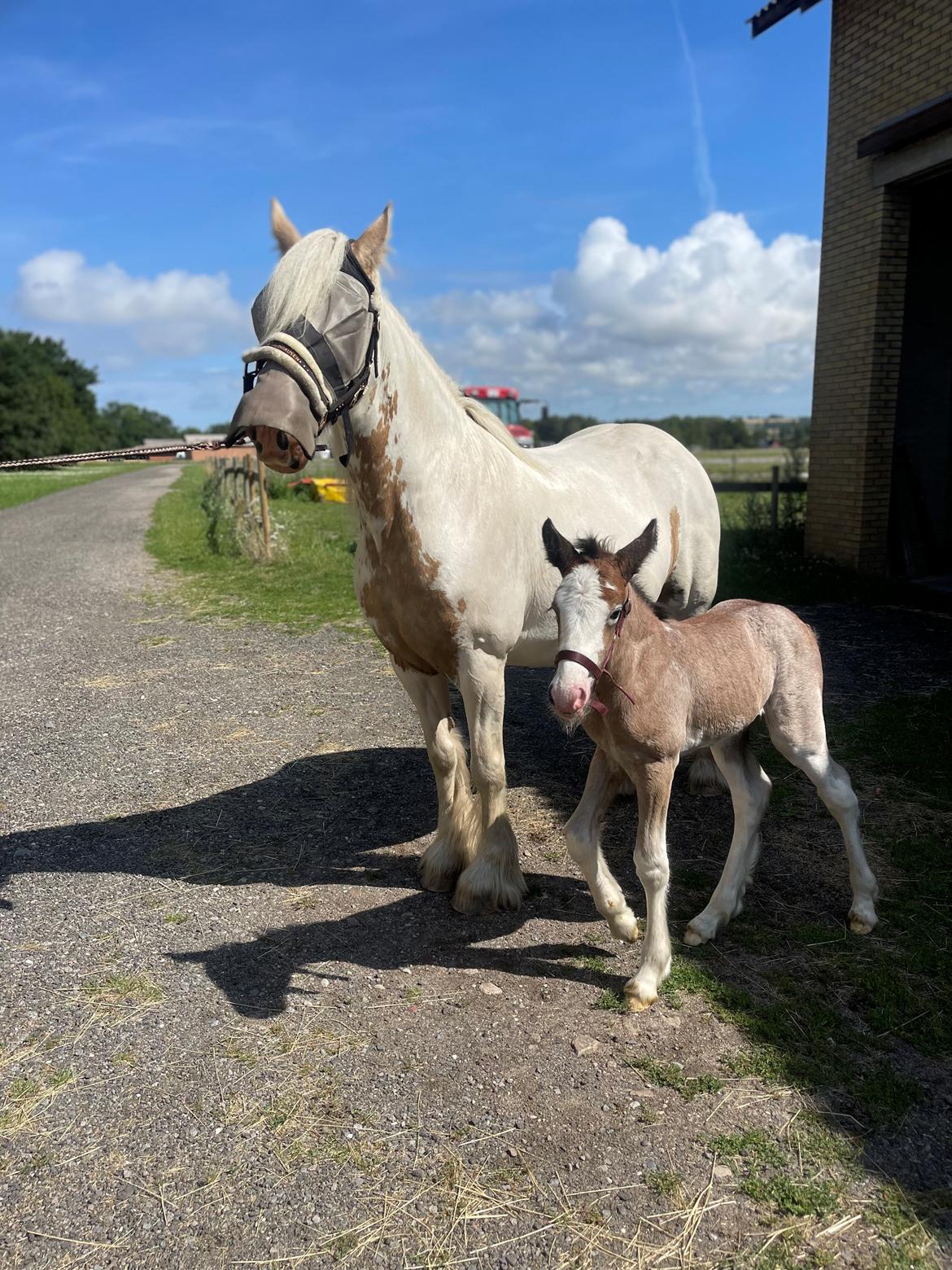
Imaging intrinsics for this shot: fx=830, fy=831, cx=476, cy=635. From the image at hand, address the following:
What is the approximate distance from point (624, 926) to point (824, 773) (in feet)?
3.42

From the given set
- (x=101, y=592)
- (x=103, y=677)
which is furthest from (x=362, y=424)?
(x=101, y=592)

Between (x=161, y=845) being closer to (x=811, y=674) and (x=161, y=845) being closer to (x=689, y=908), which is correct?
(x=689, y=908)

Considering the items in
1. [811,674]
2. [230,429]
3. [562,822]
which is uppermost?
[230,429]

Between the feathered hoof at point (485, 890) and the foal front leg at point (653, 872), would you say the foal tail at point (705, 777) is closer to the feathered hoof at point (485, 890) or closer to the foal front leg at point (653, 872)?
the feathered hoof at point (485, 890)

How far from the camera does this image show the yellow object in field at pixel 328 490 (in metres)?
25.4

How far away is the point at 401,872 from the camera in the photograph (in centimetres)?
421

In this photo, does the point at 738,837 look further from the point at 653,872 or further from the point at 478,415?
the point at 478,415

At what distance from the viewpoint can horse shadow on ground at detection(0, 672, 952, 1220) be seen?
3.26m

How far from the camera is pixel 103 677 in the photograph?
7.91 meters

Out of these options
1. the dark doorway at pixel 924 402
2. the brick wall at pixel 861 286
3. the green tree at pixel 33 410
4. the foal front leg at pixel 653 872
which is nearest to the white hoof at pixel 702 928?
the foal front leg at pixel 653 872

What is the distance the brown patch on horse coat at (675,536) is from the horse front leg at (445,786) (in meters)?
1.70

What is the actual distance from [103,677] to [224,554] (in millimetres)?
7311

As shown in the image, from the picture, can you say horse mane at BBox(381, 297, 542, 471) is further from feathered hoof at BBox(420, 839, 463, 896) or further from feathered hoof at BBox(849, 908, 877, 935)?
feathered hoof at BBox(849, 908, 877, 935)

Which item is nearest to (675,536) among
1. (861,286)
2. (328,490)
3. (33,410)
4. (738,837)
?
(738,837)
